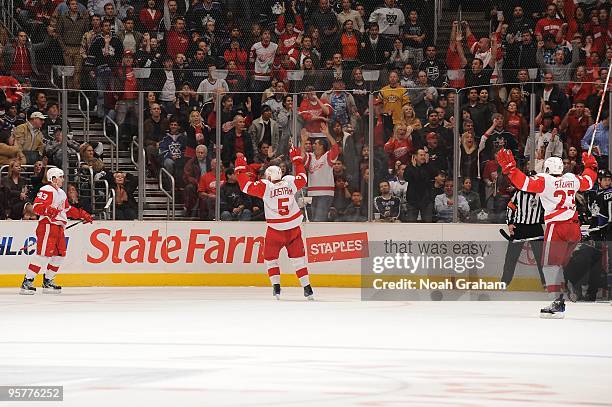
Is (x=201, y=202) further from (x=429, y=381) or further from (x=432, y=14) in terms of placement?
(x=429, y=381)

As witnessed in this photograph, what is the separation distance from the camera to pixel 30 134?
17.2 m

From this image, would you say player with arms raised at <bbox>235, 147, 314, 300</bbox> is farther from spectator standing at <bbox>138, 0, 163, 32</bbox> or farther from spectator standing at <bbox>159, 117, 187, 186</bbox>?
spectator standing at <bbox>138, 0, 163, 32</bbox>

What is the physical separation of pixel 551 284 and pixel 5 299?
22.3 ft

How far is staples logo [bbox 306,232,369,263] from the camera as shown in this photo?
58.3 feet

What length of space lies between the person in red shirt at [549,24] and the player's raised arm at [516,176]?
6738 mm

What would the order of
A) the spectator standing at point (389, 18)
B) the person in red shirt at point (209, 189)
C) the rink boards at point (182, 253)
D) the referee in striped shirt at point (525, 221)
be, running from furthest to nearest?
the spectator standing at point (389, 18)
the rink boards at point (182, 253)
the person in red shirt at point (209, 189)
the referee in striped shirt at point (525, 221)

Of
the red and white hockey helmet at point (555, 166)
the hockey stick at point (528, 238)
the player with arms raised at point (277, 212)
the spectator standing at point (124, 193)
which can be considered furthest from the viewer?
the spectator standing at point (124, 193)

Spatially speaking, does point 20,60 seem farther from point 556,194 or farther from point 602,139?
point 556,194

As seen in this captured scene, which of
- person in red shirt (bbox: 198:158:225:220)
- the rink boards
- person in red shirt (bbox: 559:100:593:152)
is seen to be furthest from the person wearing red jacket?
person in red shirt (bbox: 559:100:593:152)

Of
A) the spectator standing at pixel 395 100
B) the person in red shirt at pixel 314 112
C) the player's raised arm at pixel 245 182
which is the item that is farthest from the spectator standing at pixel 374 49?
the player's raised arm at pixel 245 182

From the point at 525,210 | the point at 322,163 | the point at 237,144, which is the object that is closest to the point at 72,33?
the point at 237,144

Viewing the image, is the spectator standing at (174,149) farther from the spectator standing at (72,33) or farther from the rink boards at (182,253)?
the spectator standing at (72,33)

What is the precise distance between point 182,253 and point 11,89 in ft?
11.0

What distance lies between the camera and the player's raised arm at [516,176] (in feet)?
43.7
